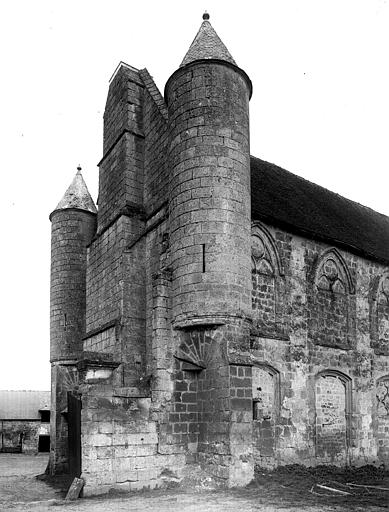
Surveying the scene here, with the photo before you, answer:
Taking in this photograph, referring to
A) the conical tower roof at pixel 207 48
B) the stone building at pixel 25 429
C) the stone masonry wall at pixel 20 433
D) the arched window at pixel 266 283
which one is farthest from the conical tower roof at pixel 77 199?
the stone masonry wall at pixel 20 433

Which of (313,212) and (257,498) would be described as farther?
(313,212)

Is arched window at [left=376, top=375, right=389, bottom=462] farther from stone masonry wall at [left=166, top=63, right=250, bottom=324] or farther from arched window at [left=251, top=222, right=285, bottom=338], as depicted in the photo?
stone masonry wall at [left=166, top=63, right=250, bottom=324]

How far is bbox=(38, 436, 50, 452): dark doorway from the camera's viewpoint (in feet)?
135

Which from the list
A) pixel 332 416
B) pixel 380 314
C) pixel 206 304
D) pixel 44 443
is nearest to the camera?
pixel 206 304

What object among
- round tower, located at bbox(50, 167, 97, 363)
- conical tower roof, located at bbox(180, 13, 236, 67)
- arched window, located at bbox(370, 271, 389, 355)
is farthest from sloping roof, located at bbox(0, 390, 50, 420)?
conical tower roof, located at bbox(180, 13, 236, 67)

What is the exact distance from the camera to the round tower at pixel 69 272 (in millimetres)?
23031

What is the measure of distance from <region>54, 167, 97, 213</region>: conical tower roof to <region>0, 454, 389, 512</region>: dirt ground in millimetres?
11095

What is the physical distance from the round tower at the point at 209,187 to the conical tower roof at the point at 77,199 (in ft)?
28.4

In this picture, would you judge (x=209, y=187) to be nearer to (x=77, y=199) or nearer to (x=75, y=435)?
(x=75, y=435)

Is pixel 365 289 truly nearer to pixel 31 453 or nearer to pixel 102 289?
pixel 102 289

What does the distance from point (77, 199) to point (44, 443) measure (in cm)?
2341

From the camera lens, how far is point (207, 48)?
1620cm

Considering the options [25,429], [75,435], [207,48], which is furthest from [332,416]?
[25,429]

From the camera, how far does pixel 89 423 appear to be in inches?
525
